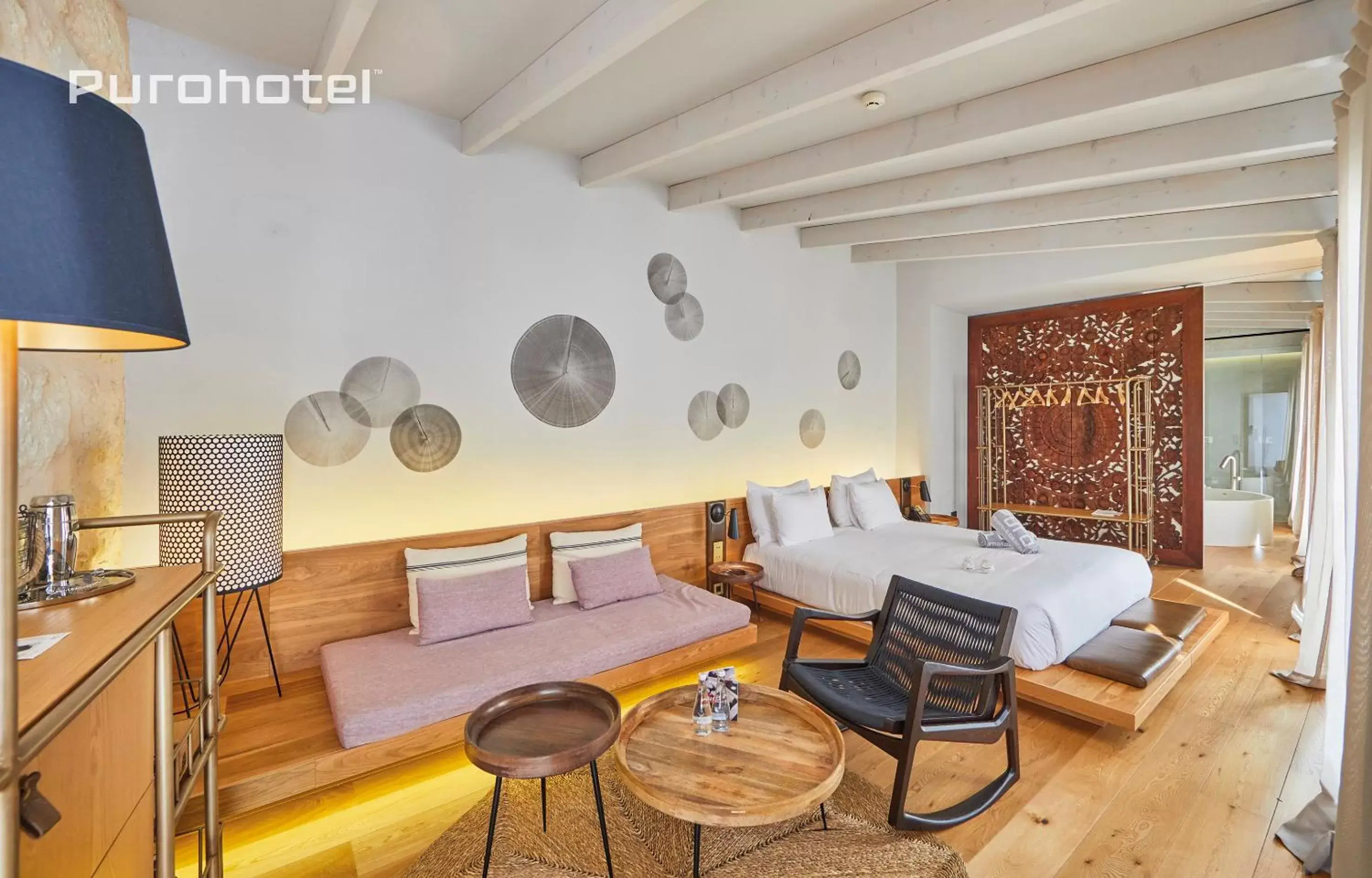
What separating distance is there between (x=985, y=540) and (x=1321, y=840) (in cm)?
228

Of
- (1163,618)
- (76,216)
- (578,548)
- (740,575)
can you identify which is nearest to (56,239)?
(76,216)

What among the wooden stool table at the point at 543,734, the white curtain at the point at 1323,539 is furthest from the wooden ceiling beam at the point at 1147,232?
the wooden stool table at the point at 543,734

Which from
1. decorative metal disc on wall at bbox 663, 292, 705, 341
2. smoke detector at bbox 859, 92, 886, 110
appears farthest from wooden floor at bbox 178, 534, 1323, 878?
smoke detector at bbox 859, 92, 886, 110

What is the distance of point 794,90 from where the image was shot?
2.77 meters

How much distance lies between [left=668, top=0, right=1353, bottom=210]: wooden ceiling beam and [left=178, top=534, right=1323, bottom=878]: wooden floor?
284 cm

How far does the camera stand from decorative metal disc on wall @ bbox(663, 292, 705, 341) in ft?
14.7

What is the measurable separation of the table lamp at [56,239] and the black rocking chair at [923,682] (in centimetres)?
223

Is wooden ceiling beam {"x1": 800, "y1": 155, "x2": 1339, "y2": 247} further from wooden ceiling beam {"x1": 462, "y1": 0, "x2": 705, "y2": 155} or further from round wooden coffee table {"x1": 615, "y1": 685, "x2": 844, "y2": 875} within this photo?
round wooden coffee table {"x1": 615, "y1": 685, "x2": 844, "y2": 875}

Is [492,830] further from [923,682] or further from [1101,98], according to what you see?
[1101,98]

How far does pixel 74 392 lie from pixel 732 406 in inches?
149

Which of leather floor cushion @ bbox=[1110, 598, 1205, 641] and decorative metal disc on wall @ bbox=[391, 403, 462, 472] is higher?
decorative metal disc on wall @ bbox=[391, 403, 462, 472]

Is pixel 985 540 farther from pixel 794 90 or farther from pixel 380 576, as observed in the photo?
pixel 380 576

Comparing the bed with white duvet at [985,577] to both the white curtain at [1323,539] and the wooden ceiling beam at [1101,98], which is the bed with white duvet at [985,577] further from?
the wooden ceiling beam at [1101,98]

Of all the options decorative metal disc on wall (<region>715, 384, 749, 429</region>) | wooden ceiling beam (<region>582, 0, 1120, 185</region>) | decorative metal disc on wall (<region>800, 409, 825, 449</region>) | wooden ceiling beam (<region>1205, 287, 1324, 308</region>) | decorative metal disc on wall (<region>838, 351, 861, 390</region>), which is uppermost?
wooden ceiling beam (<region>582, 0, 1120, 185</region>)
